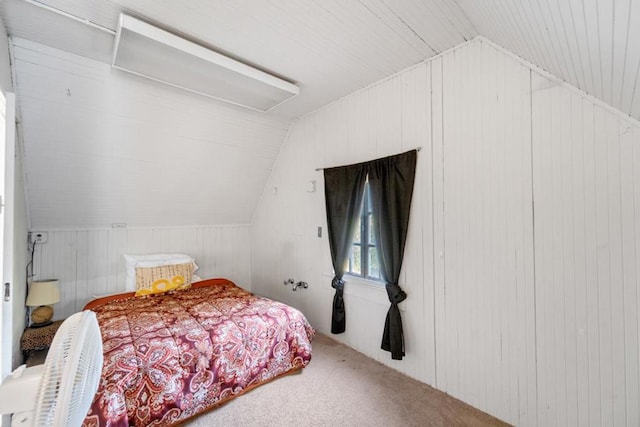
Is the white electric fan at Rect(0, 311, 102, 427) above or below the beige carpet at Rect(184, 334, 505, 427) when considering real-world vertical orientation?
above

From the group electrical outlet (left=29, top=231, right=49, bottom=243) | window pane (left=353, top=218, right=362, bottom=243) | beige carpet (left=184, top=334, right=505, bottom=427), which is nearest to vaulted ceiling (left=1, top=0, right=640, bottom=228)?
electrical outlet (left=29, top=231, right=49, bottom=243)

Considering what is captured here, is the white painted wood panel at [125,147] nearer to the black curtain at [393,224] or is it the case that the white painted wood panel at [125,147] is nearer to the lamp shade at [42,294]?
the lamp shade at [42,294]

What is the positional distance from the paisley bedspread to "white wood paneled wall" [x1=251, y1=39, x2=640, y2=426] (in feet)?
3.00

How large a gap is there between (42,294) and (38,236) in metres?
0.66

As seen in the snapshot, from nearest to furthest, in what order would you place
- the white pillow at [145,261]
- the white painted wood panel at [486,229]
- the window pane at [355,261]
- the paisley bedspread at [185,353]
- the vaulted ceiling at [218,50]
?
the vaulted ceiling at [218,50], the paisley bedspread at [185,353], the white painted wood panel at [486,229], the window pane at [355,261], the white pillow at [145,261]

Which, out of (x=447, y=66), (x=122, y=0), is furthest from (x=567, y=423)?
(x=122, y=0)

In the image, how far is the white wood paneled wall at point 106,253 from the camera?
119 inches

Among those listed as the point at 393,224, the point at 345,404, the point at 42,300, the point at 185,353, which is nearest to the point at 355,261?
the point at 393,224

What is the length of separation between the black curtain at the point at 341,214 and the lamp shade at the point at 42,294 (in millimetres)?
2642

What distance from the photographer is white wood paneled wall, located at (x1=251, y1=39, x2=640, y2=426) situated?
1.56 meters

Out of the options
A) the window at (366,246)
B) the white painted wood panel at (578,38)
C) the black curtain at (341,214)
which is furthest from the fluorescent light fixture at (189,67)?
the white painted wood panel at (578,38)

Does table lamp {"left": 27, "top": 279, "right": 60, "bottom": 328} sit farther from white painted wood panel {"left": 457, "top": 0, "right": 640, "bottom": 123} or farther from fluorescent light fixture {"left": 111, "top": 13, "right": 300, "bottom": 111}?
white painted wood panel {"left": 457, "top": 0, "right": 640, "bottom": 123}

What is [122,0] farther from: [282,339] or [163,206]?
[282,339]

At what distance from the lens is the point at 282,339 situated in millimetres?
2344
